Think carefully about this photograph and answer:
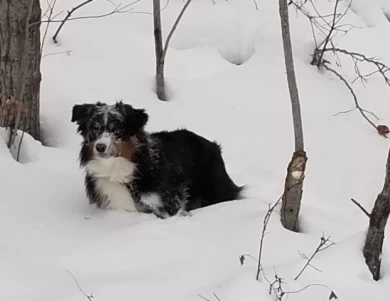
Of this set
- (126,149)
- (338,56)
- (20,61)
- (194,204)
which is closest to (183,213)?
(194,204)

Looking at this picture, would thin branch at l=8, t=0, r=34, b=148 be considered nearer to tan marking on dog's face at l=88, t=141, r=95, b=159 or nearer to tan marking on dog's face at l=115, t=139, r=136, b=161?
tan marking on dog's face at l=88, t=141, r=95, b=159

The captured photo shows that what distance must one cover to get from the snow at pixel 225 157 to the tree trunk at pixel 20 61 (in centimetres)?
26

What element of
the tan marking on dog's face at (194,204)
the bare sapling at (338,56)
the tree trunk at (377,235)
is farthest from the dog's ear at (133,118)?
the bare sapling at (338,56)

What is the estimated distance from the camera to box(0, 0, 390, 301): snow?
3.74m

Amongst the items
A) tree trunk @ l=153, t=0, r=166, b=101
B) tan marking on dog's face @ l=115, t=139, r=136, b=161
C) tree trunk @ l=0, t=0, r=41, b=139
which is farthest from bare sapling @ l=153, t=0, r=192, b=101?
tan marking on dog's face @ l=115, t=139, r=136, b=161

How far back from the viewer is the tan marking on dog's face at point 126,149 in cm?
502

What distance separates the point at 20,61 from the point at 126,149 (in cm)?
154

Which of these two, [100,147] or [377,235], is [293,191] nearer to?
[377,235]

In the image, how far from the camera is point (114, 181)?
5.16m

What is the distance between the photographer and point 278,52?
8.48 m

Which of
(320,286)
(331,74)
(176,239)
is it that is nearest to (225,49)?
(331,74)

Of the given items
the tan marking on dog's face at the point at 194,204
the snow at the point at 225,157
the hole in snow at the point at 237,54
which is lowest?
the tan marking on dog's face at the point at 194,204

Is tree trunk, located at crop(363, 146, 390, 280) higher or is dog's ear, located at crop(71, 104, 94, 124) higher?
dog's ear, located at crop(71, 104, 94, 124)

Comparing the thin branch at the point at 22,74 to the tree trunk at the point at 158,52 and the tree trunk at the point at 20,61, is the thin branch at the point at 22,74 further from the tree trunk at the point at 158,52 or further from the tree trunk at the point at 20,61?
the tree trunk at the point at 158,52
